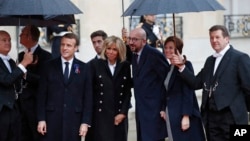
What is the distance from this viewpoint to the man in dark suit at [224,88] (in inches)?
266

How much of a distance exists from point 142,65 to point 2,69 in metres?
1.57

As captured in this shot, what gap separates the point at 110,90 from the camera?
7.29m

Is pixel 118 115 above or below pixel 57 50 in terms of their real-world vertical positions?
below

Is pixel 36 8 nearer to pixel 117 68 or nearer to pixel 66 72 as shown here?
pixel 66 72

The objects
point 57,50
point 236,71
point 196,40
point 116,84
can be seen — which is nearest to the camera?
point 236,71

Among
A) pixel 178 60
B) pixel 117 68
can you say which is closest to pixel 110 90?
pixel 117 68

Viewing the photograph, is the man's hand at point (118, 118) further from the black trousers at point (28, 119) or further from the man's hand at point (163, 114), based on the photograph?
the black trousers at point (28, 119)

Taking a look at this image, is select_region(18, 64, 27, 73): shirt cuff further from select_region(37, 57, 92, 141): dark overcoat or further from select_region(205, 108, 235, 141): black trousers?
select_region(205, 108, 235, 141): black trousers

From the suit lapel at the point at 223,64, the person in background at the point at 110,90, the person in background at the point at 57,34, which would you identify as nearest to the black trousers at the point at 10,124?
the person in background at the point at 110,90

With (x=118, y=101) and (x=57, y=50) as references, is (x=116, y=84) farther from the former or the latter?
(x=57, y=50)

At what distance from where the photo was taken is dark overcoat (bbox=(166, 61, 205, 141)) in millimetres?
7203

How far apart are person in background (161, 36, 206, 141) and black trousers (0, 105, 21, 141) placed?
164cm

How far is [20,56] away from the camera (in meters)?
7.59

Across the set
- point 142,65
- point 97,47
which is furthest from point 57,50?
point 142,65
